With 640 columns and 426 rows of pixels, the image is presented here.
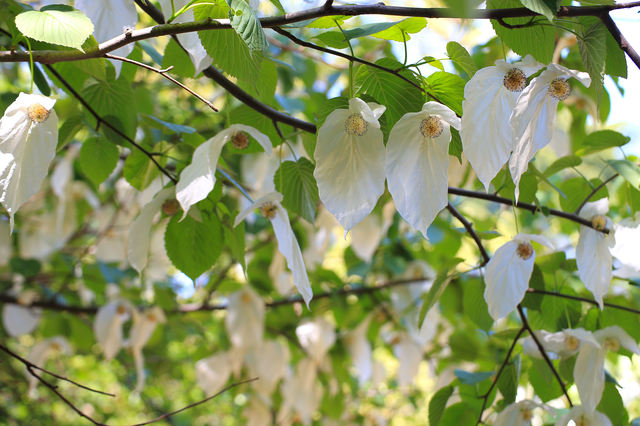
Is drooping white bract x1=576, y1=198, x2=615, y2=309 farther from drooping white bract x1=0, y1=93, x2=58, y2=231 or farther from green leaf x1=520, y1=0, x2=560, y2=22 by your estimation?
drooping white bract x1=0, y1=93, x2=58, y2=231

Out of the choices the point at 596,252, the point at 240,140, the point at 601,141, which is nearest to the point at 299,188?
the point at 240,140

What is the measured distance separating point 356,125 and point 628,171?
43cm

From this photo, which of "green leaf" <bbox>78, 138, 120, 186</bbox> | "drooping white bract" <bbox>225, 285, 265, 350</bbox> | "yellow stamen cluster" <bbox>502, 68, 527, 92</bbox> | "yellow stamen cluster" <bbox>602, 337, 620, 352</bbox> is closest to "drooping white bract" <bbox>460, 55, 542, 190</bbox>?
"yellow stamen cluster" <bbox>502, 68, 527, 92</bbox>

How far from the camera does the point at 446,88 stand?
0.52 m

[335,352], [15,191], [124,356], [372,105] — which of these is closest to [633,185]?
[372,105]

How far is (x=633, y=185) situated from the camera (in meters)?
0.74

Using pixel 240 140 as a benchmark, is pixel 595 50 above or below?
above

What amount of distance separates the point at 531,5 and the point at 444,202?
0.15 m

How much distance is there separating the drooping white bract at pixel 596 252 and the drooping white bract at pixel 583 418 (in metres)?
0.13

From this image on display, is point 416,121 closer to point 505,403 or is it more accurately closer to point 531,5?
point 531,5

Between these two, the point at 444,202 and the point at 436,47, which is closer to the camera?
the point at 444,202

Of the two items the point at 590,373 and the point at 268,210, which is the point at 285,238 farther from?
the point at 590,373

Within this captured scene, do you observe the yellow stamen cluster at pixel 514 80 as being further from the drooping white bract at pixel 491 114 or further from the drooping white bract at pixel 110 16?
the drooping white bract at pixel 110 16

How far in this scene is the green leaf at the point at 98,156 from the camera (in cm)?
77
